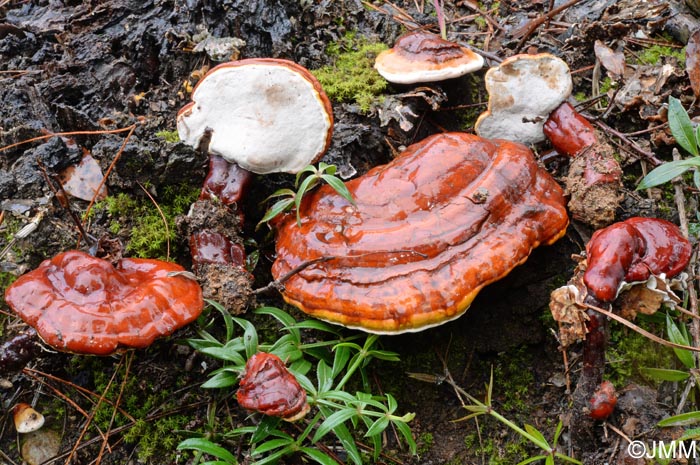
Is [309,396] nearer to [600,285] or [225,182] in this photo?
[225,182]

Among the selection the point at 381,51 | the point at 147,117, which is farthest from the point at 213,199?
the point at 381,51

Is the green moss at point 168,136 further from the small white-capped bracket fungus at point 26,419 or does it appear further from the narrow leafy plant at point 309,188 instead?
the small white-capped bracket fungus at point 26,419

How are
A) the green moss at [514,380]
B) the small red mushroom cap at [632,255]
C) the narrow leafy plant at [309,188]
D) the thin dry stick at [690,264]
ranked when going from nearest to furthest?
the small red mushroom cap at [632,255] → the thin dry stick at [690,264] → the narrow leafy plant at [309,188] → the green moss at [514,380]

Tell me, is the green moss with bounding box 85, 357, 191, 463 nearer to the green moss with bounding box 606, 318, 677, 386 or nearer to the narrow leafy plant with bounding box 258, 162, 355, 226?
the narrow leafy plant with bounding box 258, 162, 355, 226

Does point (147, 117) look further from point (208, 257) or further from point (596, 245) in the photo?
point (596, 245)

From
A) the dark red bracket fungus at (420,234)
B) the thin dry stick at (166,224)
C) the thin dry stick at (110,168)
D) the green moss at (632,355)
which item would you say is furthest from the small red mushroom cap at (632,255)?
the thin dry stick at (110,168)

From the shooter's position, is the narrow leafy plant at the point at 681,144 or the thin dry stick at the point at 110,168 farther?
the thin dry stick at the point at 110,168
